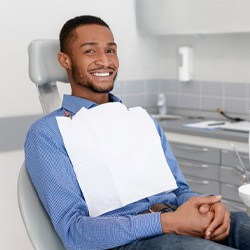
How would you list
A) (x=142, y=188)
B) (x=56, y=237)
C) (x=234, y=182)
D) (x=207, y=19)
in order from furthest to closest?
1. (x=207, y=19)
2. (x=234, y=182)
3. (x=142, y=188)
4. (x=56, y=237)

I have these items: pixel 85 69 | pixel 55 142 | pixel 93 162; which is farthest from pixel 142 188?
pixel 85 69

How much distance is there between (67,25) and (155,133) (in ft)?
1.79

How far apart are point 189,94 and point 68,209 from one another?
2420 millimetres

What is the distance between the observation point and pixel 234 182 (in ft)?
10.2

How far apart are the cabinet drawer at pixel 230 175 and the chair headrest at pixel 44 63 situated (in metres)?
1.38

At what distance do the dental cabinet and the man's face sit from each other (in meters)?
1.27

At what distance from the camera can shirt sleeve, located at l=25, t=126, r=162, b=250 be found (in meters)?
1.60

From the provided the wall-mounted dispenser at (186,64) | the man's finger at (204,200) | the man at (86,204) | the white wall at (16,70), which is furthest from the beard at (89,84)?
the wall-mounted dispenser at (186,64)

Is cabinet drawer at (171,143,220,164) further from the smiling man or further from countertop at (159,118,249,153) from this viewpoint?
the smiling man

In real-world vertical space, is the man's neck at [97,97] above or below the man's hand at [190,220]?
above

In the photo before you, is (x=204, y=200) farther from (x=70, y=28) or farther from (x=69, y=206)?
(x=70, y=28)

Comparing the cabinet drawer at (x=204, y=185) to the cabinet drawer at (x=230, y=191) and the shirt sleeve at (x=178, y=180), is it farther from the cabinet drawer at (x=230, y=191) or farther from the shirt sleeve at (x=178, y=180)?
the shirt sleeve at (x=178, y=180)

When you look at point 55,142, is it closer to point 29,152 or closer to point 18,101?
point 29,152

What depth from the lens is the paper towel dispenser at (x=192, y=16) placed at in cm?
325
